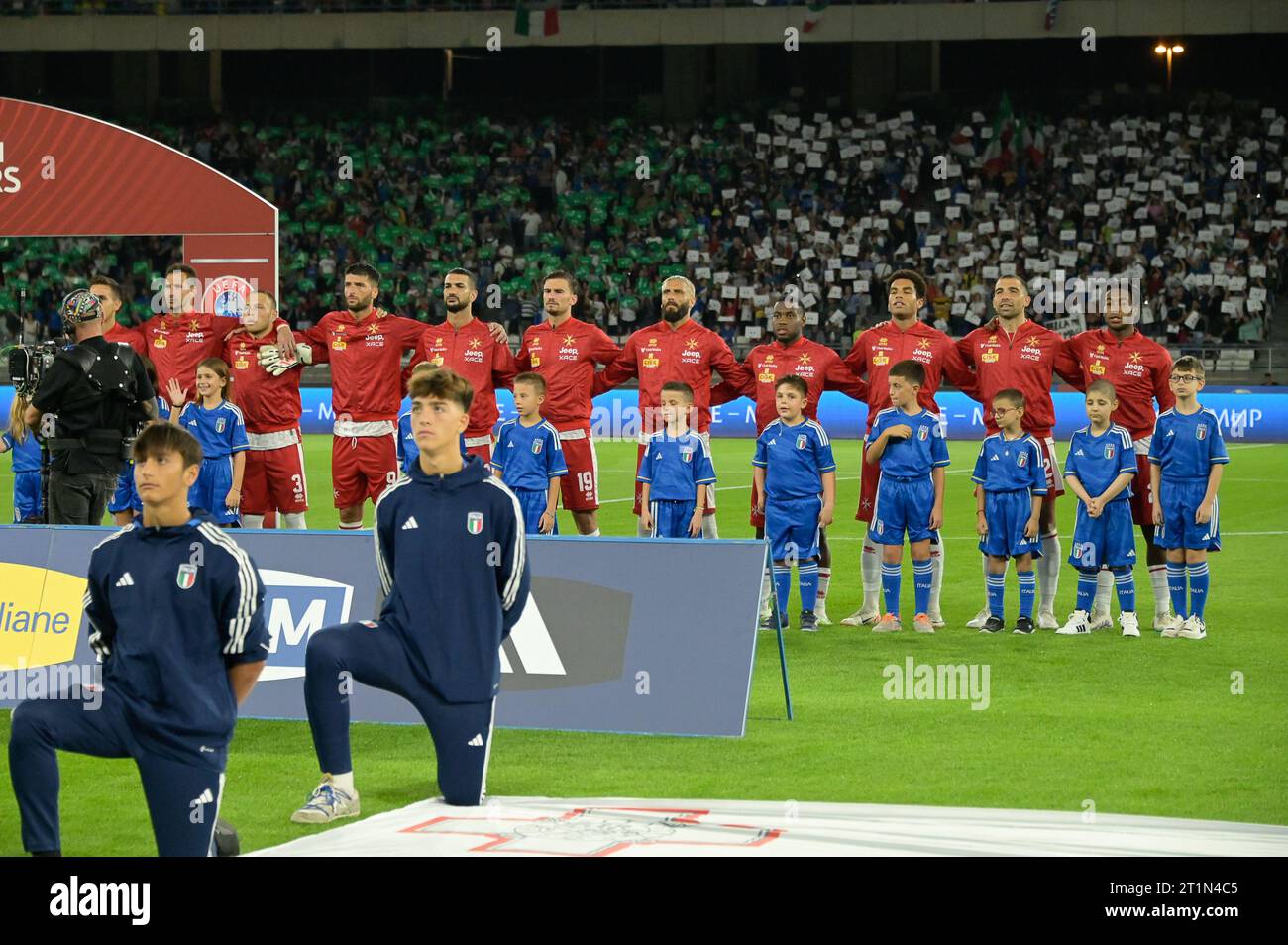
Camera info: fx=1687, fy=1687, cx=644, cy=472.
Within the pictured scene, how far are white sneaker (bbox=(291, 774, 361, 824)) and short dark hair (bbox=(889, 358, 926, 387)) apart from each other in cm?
608

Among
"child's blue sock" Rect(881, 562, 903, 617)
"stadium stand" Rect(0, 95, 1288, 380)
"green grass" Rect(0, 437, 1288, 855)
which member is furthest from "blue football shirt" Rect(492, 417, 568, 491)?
"stadium stand" Rect(0, 95, 1288, 380)

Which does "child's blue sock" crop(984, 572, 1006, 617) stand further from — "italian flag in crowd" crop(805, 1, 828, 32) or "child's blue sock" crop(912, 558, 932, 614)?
"italian flag in crowd" crop(805, 1, 828, 32)

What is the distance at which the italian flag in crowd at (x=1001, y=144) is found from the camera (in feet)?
122

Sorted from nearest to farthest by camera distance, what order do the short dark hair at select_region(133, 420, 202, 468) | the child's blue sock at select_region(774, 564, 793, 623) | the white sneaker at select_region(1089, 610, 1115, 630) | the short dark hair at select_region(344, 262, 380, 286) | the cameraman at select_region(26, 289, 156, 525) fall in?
the short dark hair at select_region(133, 420, 202, 468), the cameraman at select_region(26, 289, 156, 525), the child's blue sock at select_region(774, 564, 793, 623), the white sneaker at select_region(1089, 610, 1115, 630), the short dark hair at select_region(344, 262, 380, 286)

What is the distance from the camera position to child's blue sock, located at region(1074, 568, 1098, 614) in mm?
12086

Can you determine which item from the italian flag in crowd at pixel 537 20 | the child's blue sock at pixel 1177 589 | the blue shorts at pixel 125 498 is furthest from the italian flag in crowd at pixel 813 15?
the blue shorts at pixel 125 498

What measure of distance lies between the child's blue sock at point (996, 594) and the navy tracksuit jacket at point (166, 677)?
734cm

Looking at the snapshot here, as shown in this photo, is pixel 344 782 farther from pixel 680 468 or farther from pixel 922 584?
pixel 922 584

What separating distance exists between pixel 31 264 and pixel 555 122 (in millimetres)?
12261

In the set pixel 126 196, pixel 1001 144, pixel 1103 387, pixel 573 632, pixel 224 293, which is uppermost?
pixel 1001 144

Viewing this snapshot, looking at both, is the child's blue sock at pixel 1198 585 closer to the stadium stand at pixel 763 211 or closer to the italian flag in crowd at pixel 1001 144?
the stadium stand at pixel 763 211

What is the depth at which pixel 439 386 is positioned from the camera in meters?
6.76

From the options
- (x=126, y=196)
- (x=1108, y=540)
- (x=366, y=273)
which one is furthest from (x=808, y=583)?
(x=126, y=196)

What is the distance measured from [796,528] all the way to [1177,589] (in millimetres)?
3115
